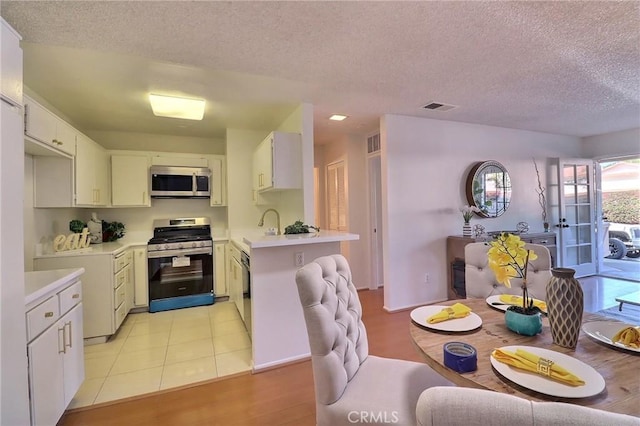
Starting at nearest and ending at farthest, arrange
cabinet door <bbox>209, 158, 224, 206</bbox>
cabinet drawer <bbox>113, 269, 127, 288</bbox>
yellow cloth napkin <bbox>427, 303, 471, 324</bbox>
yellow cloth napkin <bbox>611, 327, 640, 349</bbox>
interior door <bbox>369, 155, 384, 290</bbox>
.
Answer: yellow cloth napkin <bbox>611, 327, 640, 349</bbox>, yellow cloth napkin <bbox>427, 303, 471, 324</bbox>, cabinet drawer <bbox>113, 269, 127, 288</bbox>, cabinet door <bbox>209, 158, 224, 206</bbox>, interior door <bbox>369, 155, 384, 290</bbox>

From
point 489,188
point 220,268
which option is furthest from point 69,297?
point 489,188

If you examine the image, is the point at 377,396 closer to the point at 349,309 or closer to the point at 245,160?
the point at 349,309

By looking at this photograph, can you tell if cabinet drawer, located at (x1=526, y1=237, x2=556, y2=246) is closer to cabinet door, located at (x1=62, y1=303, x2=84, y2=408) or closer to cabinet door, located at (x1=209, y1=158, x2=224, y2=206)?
cabinet door, located at (x1=209, y1=158, x2=224, y2=206)

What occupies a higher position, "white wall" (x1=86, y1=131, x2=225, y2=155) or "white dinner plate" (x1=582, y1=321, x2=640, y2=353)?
"white wall" (x1=86, y1=131, x2=225, y2=155)

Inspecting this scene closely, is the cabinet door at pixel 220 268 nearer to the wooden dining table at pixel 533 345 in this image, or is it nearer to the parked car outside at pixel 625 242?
the wooden dining table at pixel 533 345

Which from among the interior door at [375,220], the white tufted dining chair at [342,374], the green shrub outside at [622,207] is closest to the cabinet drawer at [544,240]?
the interior door at [375,220]

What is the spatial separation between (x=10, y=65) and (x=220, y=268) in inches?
119

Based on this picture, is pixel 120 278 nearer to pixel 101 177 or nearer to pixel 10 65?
pixel 101 177

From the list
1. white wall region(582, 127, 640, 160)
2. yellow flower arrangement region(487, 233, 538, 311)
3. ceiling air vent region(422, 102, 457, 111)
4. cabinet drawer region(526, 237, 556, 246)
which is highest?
ceiling air vent region(422, 102, 457, 111)

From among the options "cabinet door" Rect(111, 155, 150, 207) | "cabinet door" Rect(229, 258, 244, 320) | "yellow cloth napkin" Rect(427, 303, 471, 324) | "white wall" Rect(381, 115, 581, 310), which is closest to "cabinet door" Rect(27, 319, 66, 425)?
"cabinet door" Rect(229, 258, 244, 320)

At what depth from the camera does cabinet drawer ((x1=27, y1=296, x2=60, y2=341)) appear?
1.46m

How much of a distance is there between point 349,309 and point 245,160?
10.6 feet

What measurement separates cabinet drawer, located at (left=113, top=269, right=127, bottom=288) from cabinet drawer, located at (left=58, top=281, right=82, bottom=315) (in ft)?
3.58

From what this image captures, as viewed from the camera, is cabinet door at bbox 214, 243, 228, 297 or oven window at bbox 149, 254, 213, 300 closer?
oven window at bbox 149, 254, 213, 300
